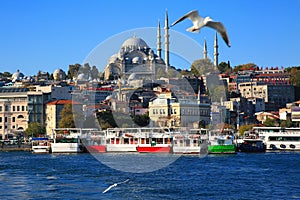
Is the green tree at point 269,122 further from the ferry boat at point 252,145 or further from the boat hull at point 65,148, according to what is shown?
the boat hull at point 65,148

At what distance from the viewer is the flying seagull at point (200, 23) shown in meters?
6.67

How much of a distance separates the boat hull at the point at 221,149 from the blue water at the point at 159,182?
9.43 m

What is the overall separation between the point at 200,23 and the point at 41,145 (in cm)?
3358

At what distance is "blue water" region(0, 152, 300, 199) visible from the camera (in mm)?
15852

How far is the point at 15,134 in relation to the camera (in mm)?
54594

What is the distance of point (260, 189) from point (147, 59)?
67346 mm

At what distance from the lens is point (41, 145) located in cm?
3975

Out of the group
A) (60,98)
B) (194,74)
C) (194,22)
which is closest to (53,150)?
(60,98)

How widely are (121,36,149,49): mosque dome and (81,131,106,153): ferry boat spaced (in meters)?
45.9

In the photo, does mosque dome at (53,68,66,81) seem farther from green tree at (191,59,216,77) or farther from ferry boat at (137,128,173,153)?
ferry boat at (137,128,173,153)

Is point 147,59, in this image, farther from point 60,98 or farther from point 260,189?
point 260,189

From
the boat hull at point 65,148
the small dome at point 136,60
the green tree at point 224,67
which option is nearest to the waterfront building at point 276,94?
the green tree at point 224,67

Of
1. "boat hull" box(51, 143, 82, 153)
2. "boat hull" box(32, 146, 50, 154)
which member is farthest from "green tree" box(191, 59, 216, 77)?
"boat hull" box(51, 143, 82, 153)

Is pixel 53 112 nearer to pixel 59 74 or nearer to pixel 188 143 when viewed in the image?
pixel 188 143
